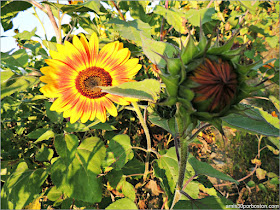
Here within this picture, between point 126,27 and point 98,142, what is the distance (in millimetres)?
489

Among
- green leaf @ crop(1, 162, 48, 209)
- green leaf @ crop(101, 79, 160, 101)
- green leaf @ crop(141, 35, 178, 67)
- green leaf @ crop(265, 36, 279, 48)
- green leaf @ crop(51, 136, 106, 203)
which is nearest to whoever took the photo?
green leaf @ crop(101, 79, 160, 101)

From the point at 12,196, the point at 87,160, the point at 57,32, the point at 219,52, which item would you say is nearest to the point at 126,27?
the point at 57,32

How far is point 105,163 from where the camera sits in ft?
3.06

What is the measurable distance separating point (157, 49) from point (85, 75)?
1.30 feet

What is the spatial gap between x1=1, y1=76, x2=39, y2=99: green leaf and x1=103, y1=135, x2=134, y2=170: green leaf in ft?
1.34

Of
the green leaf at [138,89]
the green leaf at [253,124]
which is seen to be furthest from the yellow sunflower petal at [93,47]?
the green leaf at [253,124]

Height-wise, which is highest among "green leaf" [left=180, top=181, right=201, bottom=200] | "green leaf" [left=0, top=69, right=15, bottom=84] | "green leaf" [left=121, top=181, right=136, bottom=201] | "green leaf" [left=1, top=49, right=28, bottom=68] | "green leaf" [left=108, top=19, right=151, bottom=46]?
"green leaf" [left=108, top=19, right=151, bottom=46]

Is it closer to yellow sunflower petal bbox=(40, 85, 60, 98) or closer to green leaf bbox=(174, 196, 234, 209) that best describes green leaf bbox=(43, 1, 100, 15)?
yellow sunflower petal bbox=(40, 85, 60, 98)

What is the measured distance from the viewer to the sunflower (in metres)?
0.75

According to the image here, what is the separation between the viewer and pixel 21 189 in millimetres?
956

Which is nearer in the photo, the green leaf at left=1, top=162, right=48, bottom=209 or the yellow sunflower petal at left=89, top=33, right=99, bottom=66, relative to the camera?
the yellow sunflower petal at left=89, top=33, right=99, bottom=66

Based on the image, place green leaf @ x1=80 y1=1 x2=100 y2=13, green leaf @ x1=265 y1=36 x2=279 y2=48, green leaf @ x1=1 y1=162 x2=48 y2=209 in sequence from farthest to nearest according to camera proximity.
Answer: green leaf @ x1=265 y1=36 x2=279 y2=48
green leaf @ x1=1 y1=162 x2=48 y2=209
green leaf @ x1=80 y1=1 x2=100 y2=13

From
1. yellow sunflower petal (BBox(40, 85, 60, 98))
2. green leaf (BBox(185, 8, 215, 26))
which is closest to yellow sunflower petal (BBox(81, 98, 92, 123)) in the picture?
yellow sunflower petal (BBox(40, 85, 60, 98))

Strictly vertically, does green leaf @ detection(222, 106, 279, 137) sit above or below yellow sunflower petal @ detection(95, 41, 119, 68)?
below
